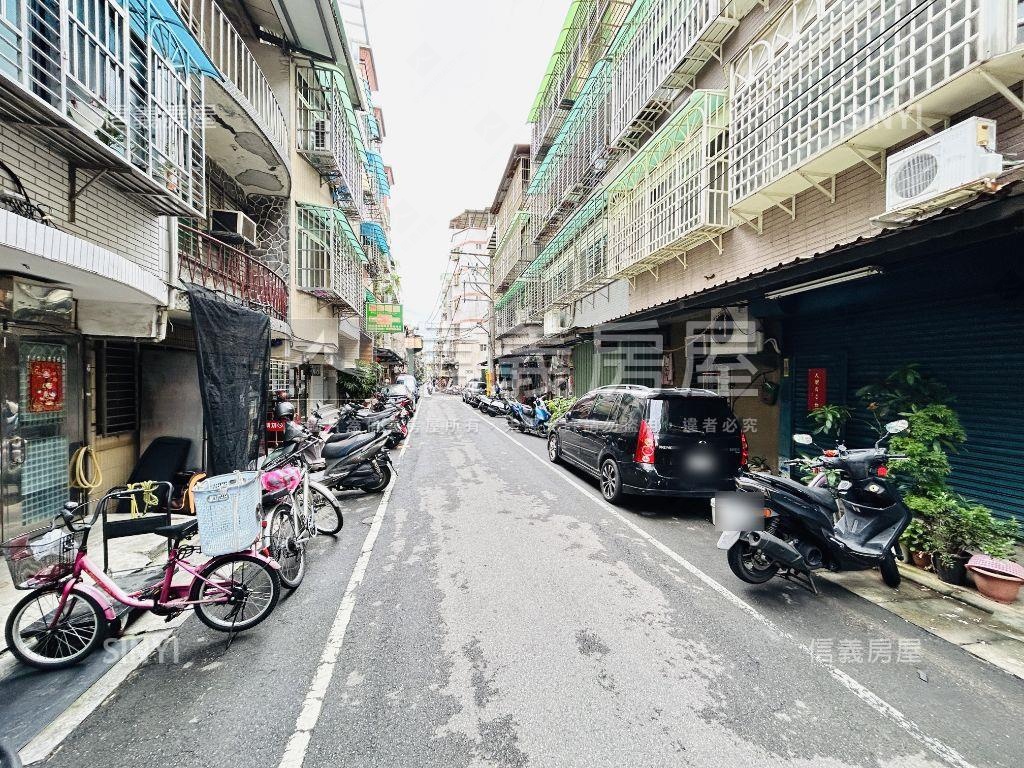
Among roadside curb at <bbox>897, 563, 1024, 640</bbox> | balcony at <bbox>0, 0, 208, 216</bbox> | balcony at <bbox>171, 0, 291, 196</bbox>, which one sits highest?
balcony at <bbox>171, 0, 291, 196</bbox>

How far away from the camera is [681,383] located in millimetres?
11906

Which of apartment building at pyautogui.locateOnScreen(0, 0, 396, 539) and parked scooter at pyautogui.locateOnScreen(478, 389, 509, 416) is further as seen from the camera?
parked scooter at pyautogui.locateOnScreen(478, 389, 509, 416)

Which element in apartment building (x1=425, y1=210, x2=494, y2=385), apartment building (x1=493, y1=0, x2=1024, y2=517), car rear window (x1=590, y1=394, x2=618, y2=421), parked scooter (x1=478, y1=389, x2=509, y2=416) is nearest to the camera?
apartment building (x1=493, y1=0, x2=1024, y2=517)

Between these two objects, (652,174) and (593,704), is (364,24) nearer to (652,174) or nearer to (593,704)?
(652,174)

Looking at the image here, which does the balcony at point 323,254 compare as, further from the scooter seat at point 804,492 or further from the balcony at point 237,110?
the scooter seat at point 804,492

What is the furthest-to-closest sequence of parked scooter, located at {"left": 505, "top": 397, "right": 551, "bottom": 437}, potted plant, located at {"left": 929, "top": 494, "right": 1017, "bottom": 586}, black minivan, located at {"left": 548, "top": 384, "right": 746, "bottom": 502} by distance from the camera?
parked scooter, located at {"left": 505, "top": 397, "right": 551, "bottom": 437} < black minivan, located at {"left": 548, "top": 384, "right": 746, "bottom": 502} < potted plant, located at {"left": 929, "top": 494, "right": 1017, "bottom": 586}

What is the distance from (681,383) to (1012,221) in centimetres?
837

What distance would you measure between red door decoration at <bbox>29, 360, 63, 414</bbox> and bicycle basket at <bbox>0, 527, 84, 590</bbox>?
9.49 feet

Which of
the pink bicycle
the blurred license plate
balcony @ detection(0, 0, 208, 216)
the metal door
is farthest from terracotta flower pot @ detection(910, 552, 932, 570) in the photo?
the metal door

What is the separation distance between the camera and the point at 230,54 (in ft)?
28.3

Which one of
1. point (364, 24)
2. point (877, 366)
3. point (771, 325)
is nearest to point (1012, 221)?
point (877, 366)

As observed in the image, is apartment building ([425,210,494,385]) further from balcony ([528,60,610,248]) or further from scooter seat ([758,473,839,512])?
scooter seat ([758,473,839,512])

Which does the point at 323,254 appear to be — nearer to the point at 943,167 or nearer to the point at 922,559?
the point at 943,167

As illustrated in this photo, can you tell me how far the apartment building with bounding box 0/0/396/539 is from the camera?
3896 mm
